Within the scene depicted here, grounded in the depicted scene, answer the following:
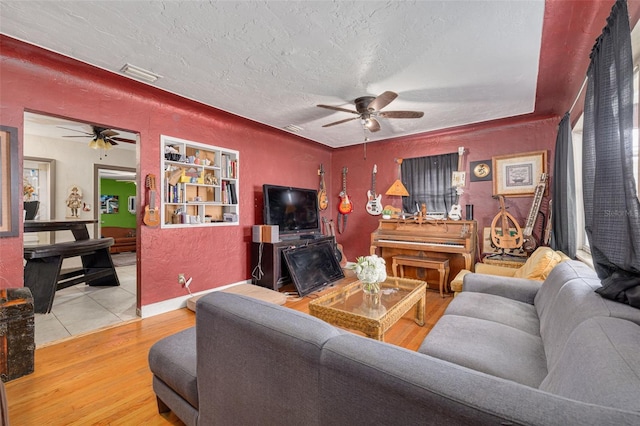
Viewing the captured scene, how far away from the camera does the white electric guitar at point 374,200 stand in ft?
16.1

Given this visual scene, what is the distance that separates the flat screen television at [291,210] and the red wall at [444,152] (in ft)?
3.13

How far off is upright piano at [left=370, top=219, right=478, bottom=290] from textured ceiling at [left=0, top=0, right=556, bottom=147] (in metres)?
1.73

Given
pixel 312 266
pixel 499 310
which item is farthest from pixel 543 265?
pixel 312 266

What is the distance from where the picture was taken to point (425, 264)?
11.9 ft

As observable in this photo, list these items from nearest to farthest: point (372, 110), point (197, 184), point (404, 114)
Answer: point (404, 114) < point (372, 110) < point (197, 184)

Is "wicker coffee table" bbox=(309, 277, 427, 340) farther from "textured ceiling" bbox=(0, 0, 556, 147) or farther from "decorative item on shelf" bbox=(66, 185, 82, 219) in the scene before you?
"decorative item on shelf" bbox=(66, 185, 82, 219)

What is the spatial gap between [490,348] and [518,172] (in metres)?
3.25

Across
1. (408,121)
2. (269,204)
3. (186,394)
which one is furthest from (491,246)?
(186,394)

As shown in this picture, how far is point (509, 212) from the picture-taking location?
385 cm

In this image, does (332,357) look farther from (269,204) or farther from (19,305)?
(269,204)

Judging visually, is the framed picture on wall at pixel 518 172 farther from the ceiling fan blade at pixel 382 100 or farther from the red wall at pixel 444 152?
the ceiling fan blade at pixel 382 100

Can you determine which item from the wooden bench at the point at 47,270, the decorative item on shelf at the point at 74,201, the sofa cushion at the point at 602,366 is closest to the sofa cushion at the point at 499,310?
the sofa cushion at the point at 602,366

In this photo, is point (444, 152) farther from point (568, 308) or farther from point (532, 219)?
point (568, 308)

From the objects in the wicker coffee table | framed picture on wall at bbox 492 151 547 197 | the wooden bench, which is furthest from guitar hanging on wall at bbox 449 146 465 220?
the wooden bench
